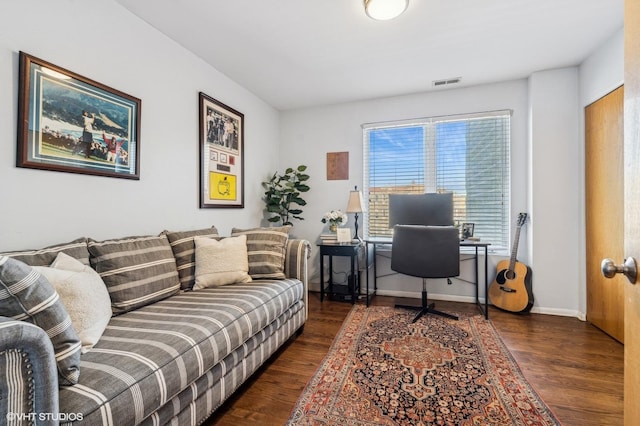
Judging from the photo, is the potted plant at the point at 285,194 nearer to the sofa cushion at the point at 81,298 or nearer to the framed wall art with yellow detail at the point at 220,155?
the framed wall art with yellow detail at the point at 220,155

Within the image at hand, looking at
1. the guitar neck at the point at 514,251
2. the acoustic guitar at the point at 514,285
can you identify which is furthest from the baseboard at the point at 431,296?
the guitar neck at the point at 514,251

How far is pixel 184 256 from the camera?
2.06 metres

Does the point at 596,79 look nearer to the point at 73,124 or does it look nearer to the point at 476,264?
the point at 476,264

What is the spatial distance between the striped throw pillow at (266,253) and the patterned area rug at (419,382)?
0.75 metres

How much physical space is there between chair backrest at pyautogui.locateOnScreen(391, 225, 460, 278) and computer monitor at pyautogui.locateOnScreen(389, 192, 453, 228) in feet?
1.46

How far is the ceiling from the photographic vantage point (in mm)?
1952

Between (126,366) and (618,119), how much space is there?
11.2 ft

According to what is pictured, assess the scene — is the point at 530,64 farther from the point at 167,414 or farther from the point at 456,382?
the point at 167,414

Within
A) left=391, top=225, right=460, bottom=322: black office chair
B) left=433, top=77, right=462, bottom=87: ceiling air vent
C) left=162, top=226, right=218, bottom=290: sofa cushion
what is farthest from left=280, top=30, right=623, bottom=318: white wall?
left=162, top=226, right=218, bottom=290: sofa cushion

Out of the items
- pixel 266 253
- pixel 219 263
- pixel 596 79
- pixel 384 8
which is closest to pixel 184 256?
pixel 219 263

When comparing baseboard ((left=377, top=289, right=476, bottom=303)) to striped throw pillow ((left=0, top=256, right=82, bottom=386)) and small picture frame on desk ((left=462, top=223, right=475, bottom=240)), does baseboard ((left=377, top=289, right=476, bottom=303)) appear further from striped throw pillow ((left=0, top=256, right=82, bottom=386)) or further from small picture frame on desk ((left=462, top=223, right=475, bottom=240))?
striped throw pillow ((left=0, top=256, right=82, bottom=386))

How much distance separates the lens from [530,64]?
273 cm

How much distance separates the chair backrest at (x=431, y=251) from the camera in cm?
256

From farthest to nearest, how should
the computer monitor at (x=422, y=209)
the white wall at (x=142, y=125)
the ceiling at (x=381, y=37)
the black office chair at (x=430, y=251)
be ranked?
1. the computer monitor at (x=422, y=209)
2. the black office chair at (x=430, y=251)
3. the ceiling at (x=381, y=37)
4. the white wall at (x=142, y=125)
